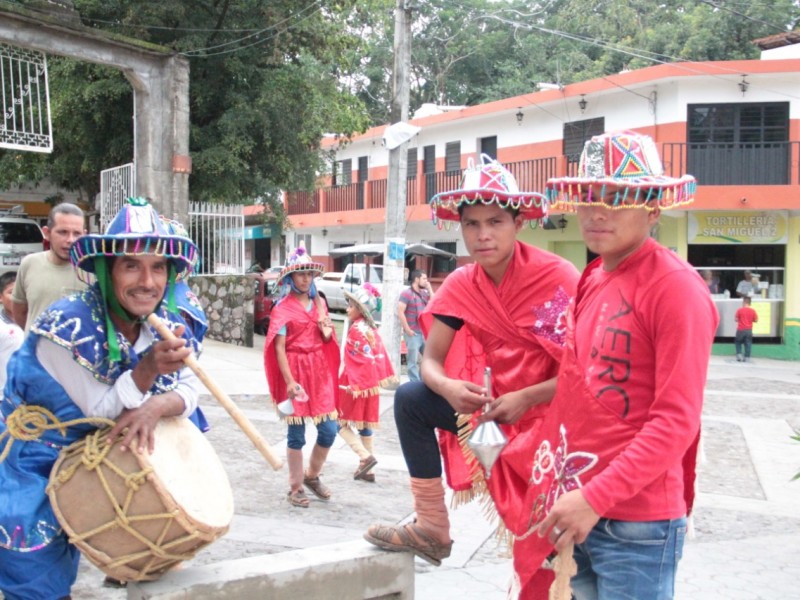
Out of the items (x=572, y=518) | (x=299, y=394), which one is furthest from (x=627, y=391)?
(x=299, y=394)

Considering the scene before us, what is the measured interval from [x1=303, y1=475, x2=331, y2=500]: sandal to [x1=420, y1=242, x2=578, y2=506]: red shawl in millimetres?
3299

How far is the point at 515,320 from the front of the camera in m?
3.28

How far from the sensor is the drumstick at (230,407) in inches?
110

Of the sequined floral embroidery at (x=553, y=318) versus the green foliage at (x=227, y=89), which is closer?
the sequined floral embroidery at (x=553, y=318)

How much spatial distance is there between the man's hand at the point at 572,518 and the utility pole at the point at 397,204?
11.0 meters

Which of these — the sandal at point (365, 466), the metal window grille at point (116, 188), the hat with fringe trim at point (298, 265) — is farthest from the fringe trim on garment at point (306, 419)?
the metal window grille at point (116, 188)

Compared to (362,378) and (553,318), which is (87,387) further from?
(362,378)

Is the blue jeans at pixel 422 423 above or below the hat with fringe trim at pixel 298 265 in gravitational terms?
below

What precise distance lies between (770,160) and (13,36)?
651 inches

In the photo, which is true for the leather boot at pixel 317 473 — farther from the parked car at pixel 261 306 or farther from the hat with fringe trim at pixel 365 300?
the parked car at pixel 261 306

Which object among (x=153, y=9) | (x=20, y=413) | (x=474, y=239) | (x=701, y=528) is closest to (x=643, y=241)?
(x=474, y=239)

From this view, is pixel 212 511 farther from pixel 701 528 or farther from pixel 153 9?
pixel 153 9

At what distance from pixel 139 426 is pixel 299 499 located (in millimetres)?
3583

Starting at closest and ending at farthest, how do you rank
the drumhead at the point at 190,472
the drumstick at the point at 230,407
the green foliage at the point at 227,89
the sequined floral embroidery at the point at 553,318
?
the drumstick at the point at 230,407 < the drumhead at the point at 190,472 < the sequined floral embroidery at the point at 553,318 < the green foliage at the point at 227,89
